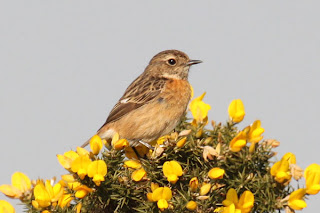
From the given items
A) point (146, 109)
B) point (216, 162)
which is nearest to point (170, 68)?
point (146, 109)

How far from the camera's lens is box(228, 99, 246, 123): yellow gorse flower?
18.1ft

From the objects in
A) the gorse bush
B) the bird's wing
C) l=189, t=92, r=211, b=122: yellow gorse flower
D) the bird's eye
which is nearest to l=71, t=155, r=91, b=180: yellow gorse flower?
the gorse bush

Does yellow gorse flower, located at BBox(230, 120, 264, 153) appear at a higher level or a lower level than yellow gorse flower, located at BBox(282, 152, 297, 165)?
higher

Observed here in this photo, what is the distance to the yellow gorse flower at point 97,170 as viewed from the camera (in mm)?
4793

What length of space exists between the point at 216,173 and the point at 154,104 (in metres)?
4.17

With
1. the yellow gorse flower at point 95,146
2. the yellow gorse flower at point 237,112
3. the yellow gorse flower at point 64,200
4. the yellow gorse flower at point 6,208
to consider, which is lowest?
the yellow gorse flower at point 6,208

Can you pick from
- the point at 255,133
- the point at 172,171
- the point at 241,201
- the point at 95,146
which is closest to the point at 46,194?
the point at 95,146

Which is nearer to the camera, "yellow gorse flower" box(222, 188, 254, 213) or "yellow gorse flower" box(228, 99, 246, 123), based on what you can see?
"yellow gorse flower" box(222, 188, 254, 213)

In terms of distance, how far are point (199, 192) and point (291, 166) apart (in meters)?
0.97

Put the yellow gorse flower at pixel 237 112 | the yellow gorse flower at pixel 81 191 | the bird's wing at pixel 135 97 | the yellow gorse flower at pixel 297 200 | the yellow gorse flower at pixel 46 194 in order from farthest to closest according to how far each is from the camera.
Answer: the bird's wing at pixel 135 97 → the yellow gorse flower at pixel 237 112 → the yellow gorse flower at pixel 46 194 → the yellow gorse flower at pixel 81 191 → the yellow gorse flower at pixel 297 200

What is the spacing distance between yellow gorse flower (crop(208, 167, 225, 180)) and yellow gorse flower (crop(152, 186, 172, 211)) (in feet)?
1.36

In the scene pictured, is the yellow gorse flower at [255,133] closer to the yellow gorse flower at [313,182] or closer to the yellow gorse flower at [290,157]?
the yellow gorse flower at [290,157]

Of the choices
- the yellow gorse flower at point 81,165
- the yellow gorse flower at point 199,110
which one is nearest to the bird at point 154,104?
the yellow gorse flower at point 199,110

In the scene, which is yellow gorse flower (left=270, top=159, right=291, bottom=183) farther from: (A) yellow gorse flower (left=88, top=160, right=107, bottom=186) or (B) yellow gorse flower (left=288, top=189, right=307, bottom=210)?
(A) yellow gorse flower (left=88, top=160, right=107, bottom=186)
